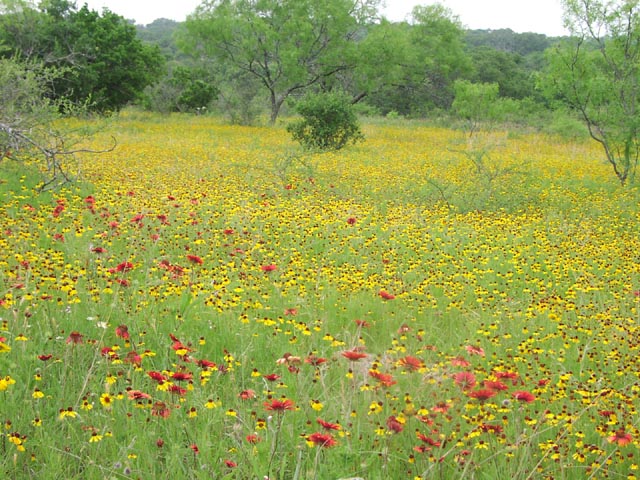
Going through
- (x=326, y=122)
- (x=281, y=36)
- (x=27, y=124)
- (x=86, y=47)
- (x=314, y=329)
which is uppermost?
(x=281, y=36)

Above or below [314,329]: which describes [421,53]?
above

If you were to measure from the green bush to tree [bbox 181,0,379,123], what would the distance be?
7313 mm

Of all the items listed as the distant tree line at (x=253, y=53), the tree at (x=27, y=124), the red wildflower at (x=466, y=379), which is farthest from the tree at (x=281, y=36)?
the red wildflower at (x=466, y=379)

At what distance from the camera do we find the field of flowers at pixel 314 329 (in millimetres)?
2494

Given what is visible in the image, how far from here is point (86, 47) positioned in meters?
19.3

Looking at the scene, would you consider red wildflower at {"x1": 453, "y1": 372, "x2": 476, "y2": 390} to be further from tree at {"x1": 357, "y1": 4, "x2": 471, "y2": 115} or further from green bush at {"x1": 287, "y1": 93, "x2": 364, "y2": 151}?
tree at {"x1": 357, "y1": 4, "x2": 471, "y2": 115}

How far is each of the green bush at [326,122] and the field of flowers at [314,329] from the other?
5.04 meters

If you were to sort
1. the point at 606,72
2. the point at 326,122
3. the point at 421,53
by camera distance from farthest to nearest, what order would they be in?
1. the point at 421,53
2. the point at 326,122
3. the point at 606,72

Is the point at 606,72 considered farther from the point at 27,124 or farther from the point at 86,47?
the point at 86,47

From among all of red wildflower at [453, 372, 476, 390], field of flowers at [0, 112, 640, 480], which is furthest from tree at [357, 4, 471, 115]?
red wildflower at [453, 372, 476, 390]

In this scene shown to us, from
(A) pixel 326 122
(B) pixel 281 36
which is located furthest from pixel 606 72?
(B) pixel 281 36

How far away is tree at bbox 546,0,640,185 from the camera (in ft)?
35.1

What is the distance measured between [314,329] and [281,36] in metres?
20.2

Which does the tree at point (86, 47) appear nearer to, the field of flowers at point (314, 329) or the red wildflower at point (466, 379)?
the field of flowers at point (314, 329)
